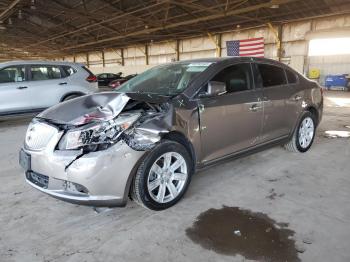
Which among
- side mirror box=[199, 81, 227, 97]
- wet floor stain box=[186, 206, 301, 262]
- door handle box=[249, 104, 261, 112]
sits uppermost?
side mirror box=[199, 81, 227, 97]

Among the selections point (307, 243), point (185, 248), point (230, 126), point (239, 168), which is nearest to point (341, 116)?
point (239, 168)

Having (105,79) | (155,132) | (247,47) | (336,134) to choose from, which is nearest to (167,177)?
→ (155,132)

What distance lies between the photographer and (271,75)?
3846 mm

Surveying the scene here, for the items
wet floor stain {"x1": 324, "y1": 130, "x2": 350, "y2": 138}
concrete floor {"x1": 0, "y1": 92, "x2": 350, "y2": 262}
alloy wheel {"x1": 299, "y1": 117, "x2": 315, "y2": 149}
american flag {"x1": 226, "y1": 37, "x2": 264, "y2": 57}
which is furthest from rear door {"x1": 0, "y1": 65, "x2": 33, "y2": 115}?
american flag {"x1": 226, "y1": 37, "x2": 264, "y2": 57}

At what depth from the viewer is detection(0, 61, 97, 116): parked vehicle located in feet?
21.5

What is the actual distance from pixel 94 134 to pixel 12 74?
5.38 m

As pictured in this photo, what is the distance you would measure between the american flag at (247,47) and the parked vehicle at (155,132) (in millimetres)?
14690

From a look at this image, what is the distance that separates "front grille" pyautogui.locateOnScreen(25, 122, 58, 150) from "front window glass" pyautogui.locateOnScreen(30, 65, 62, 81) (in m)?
4.67

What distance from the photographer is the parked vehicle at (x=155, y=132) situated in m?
2.36

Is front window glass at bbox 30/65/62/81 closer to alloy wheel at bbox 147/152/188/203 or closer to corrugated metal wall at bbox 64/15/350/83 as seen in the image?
alloy wheel at bbox 147/152/188/203

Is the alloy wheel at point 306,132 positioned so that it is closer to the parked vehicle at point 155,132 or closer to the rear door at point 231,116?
the parked vehicle at point 155,132

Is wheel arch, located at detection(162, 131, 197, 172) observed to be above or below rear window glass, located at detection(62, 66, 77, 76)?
below

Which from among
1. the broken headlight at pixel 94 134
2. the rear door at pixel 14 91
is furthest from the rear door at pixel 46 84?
the broken headlight at pixel 94 134

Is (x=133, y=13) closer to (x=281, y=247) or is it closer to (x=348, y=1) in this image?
(x=348, y=1)
